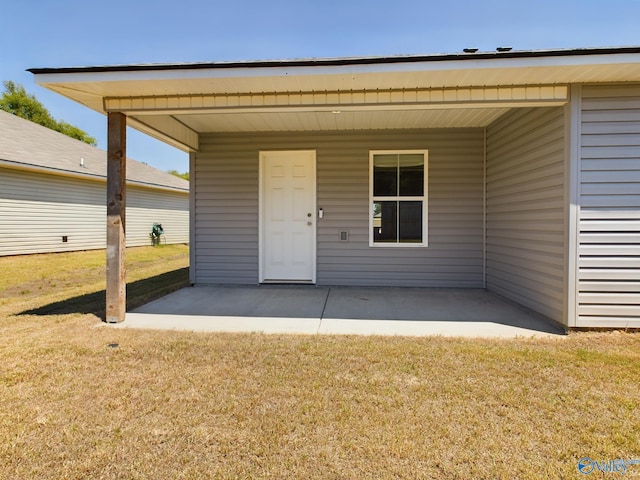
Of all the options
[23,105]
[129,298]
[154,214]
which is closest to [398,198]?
[129,298]

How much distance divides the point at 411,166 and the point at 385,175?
45 centimetres

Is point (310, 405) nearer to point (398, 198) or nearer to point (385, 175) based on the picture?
point (398, 198)

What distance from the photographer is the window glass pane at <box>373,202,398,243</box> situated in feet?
19.2

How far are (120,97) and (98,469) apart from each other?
3.72m

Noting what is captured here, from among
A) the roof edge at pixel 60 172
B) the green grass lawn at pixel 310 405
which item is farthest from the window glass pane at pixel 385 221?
the roof edge at pixel 60 172

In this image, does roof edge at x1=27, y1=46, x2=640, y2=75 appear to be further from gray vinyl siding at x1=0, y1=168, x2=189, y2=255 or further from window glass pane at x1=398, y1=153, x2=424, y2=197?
gray vinyl siding at x1=0, y1=168, x2=189, y2=255

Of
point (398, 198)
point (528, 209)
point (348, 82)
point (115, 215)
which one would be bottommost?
point (115, 215)

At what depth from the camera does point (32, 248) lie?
9.73m

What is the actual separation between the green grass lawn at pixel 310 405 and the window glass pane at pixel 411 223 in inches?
106

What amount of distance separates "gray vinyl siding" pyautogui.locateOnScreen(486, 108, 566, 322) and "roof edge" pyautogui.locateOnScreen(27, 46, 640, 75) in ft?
2.29

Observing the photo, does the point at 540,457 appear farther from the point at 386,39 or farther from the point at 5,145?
the point at 5,145

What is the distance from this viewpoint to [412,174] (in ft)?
A: 19.0

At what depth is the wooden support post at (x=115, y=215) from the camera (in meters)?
3.84

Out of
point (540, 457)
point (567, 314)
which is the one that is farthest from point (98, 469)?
point (567, 314)
